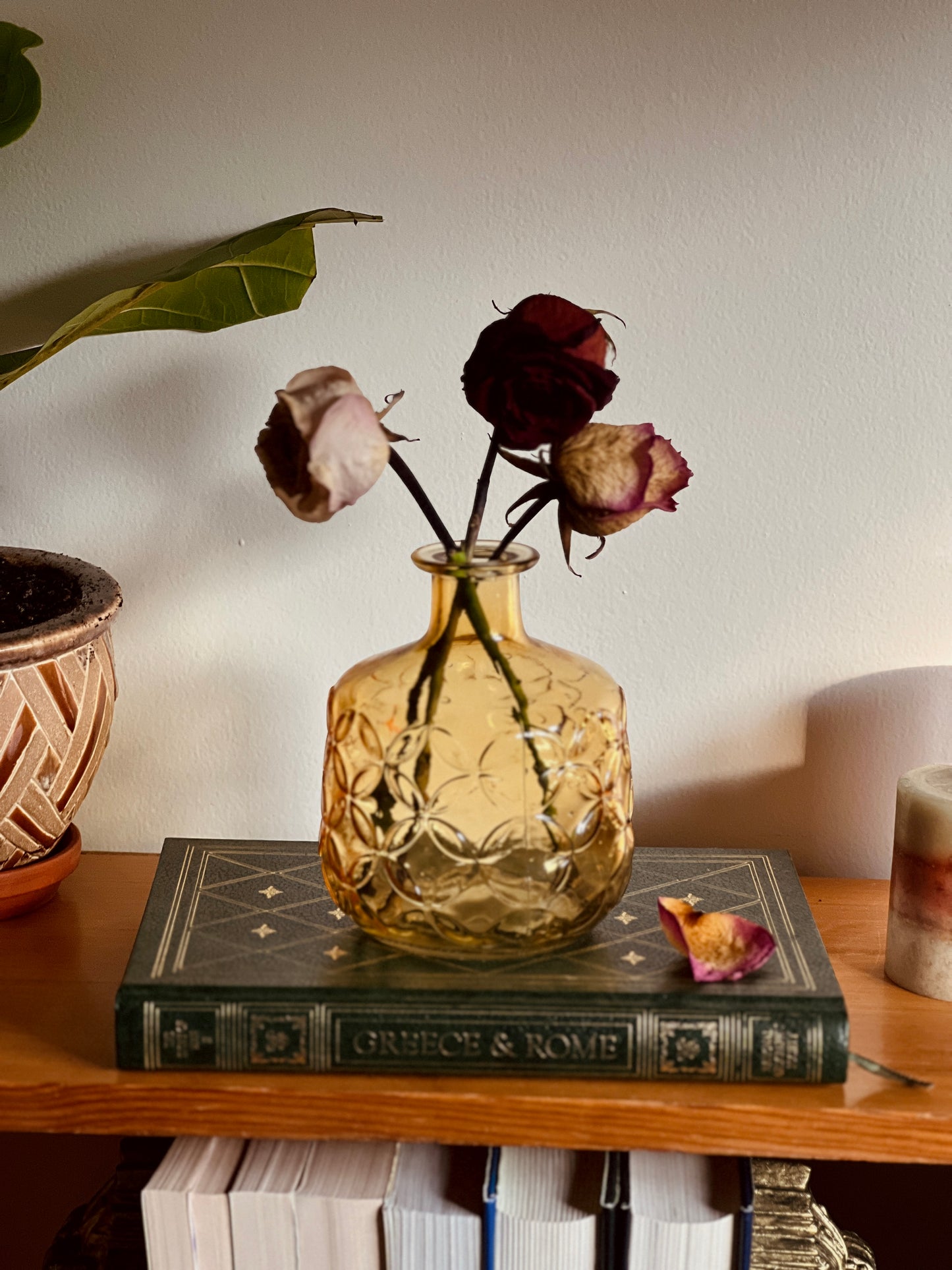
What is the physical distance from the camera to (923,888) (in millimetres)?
723

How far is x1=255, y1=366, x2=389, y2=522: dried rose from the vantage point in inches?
23.0

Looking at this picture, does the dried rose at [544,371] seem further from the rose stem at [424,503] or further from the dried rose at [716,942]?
the dried rose at [716,942]

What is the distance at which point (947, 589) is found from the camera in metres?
0.88

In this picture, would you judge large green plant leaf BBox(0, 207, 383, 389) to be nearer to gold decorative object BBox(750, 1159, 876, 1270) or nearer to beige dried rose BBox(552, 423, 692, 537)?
beige dried rose BBox(552, 423, 692, 537)

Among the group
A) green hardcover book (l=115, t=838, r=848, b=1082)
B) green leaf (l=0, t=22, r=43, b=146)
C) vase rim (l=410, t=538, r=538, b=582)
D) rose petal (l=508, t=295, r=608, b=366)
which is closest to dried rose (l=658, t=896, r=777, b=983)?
green hardcover book (l=115, t=838, r=848, b=1082)

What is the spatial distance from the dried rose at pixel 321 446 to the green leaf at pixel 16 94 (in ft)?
1.16

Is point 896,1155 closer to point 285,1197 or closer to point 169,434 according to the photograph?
point 285,1197

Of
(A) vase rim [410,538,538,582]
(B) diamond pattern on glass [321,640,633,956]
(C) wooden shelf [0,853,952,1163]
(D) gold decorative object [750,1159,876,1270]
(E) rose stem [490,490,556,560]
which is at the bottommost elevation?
(D) gold decorative object [750,1159,876,1270]

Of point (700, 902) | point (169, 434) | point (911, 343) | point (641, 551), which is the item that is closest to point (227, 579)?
point (169, 434)

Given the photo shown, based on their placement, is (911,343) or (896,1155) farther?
(911,343)

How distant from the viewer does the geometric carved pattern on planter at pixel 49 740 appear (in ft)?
2.41

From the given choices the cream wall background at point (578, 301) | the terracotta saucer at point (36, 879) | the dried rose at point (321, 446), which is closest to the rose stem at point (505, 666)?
the dried rose at point (321, 446)

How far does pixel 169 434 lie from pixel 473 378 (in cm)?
34

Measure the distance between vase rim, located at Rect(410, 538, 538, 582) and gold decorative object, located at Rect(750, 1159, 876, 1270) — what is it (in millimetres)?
399
